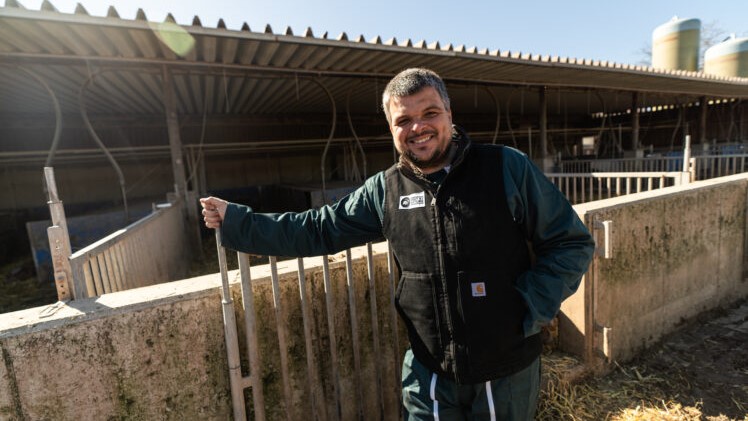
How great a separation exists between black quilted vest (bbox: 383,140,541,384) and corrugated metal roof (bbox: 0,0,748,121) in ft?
13.1

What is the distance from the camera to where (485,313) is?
143 centimetres

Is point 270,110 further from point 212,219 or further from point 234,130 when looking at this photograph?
point 212,219

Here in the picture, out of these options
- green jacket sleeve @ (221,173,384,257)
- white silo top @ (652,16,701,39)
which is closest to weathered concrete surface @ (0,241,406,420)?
green jacket sleeve @ (221,173,384,257)

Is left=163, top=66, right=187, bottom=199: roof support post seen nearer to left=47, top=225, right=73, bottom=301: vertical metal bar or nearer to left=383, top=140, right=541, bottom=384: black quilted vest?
left=47, top=225, right=73, bottom=301: vertical metal bar

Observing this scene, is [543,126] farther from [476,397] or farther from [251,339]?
[251,339]

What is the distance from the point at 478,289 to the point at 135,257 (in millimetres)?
2958

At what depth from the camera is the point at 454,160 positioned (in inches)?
59.0

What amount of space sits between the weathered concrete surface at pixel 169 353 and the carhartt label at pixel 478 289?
0.81m

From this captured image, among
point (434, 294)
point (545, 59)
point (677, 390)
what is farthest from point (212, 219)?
point (545, 59)

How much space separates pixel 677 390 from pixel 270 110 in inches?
397

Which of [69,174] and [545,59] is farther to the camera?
[69,174]

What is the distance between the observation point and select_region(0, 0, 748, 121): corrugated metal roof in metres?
4.23

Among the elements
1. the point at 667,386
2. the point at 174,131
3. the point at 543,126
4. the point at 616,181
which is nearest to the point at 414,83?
the point at 667,386

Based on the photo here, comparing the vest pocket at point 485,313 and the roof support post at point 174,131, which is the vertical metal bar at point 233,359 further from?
the roof support post at point 174,131
